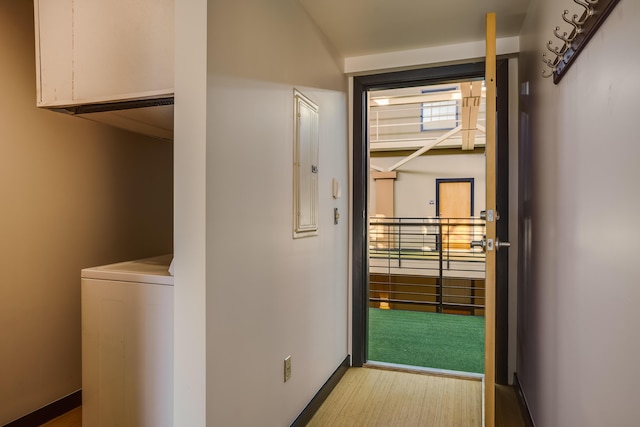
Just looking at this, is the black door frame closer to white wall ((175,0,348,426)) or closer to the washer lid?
white wall ((175,0,348,426))

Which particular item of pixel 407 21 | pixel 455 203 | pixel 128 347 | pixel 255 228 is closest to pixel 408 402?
pixel 255 228

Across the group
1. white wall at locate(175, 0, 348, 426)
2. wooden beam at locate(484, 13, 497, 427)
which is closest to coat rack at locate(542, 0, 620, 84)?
wooden beam at locate(484, 13, 497, 427)

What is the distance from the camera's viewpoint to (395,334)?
3.84 meters

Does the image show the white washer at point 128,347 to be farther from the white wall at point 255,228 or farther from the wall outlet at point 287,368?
the wall outlet at point 287,368

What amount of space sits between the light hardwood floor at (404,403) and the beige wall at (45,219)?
1.10 ft

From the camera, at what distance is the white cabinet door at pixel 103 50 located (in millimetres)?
1467

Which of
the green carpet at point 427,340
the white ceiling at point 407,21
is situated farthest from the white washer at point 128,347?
the green carpet at point 427,340

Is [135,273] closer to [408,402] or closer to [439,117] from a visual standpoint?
[408,402]

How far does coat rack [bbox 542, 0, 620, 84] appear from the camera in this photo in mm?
1024

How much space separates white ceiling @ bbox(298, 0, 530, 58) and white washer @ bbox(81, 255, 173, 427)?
1.73 metres

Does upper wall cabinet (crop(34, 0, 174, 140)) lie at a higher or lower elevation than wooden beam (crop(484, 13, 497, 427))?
higher

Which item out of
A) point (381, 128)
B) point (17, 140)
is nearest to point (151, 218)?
point (17, 140)

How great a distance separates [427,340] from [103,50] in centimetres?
341

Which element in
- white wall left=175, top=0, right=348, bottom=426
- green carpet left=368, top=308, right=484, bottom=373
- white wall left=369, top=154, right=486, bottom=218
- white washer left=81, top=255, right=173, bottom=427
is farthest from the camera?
white wall left=369, top=154, right=486, bottom=218
